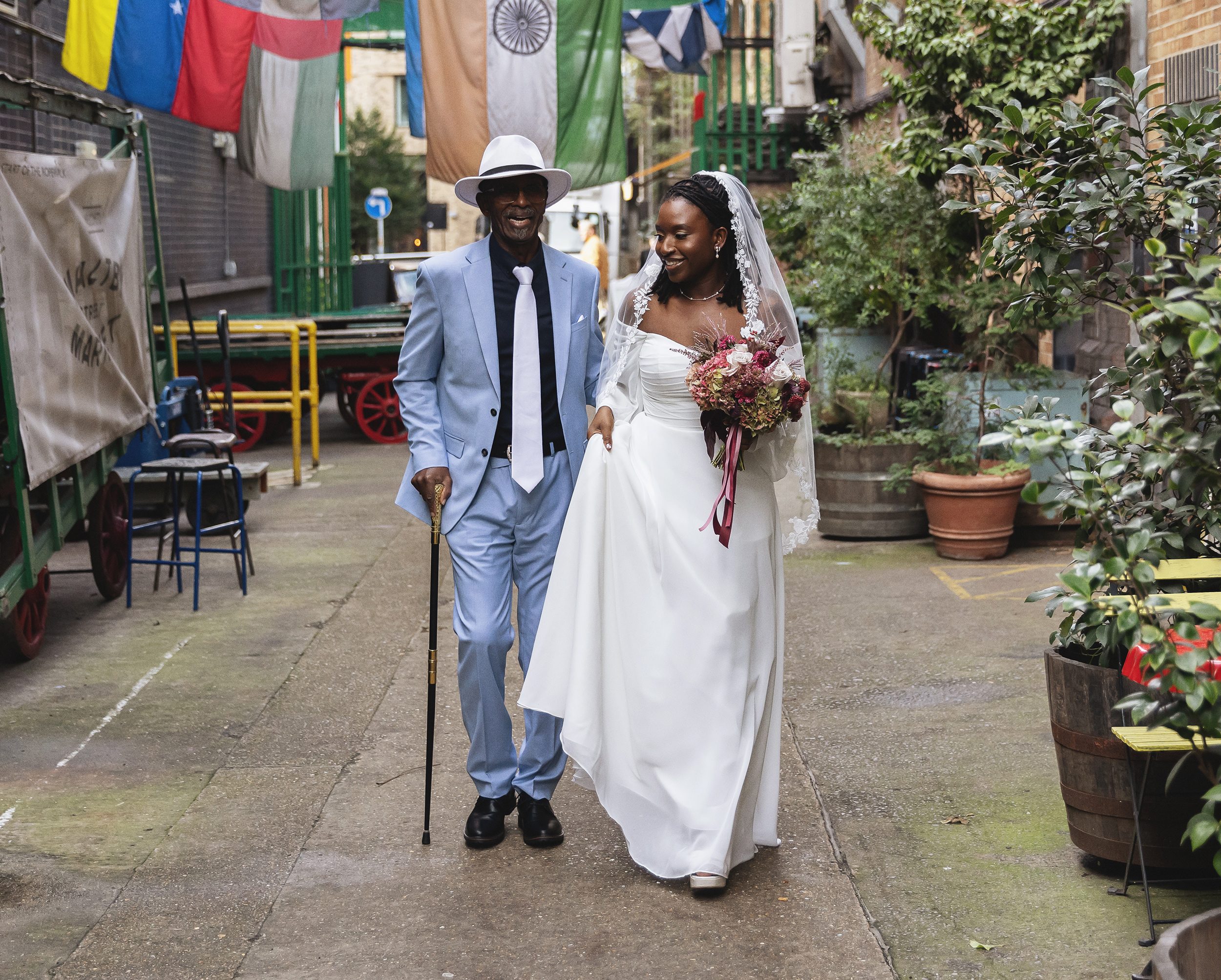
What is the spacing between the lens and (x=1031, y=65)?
8.92m

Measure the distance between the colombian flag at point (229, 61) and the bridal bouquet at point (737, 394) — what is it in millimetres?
6657

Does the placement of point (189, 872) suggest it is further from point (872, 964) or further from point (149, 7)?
point (149, 7)

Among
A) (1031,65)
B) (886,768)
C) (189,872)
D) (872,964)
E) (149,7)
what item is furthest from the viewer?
(149,7)

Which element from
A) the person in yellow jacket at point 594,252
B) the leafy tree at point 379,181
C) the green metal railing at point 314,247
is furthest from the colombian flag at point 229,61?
the leafy tree at point 379,181

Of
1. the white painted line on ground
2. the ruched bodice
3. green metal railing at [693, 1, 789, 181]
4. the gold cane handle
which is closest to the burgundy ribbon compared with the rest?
the ruched bodice

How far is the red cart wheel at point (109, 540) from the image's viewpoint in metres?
8.09

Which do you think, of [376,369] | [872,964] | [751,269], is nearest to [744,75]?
[376,369]

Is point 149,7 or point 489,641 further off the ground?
point 149,7

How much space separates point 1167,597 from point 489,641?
2.17 meters

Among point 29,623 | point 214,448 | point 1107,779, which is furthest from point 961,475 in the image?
point 29,623

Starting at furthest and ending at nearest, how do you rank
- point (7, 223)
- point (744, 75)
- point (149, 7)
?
point (744, 75) → point (149, 7) → point (7, 223)

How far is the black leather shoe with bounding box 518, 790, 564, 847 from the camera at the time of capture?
466cm

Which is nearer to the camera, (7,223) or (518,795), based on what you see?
(518,795)

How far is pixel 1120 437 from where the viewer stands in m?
3.04
